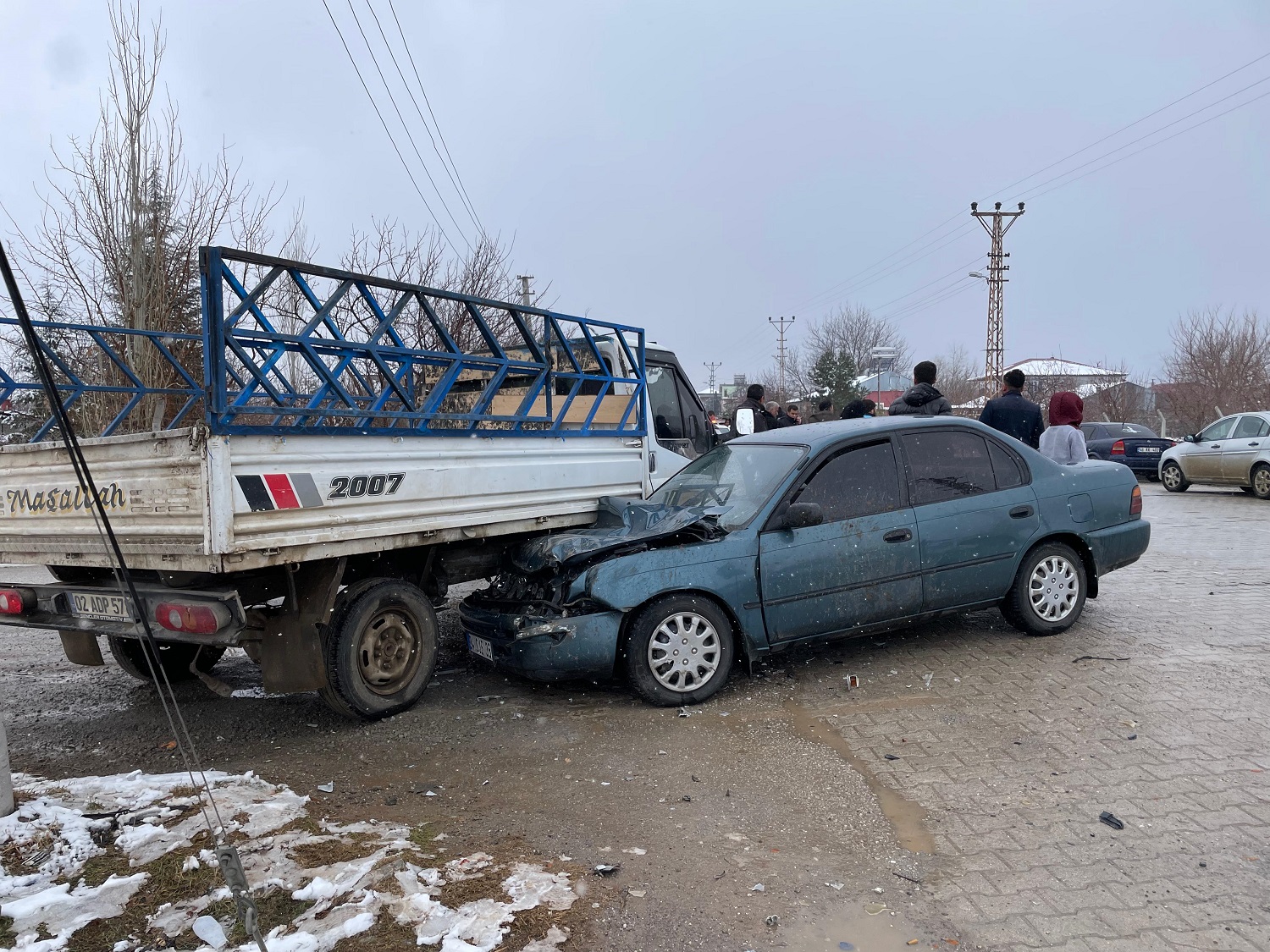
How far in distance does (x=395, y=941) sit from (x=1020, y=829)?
2.30 m

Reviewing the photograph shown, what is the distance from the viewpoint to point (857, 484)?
17.5ft

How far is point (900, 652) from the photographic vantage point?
5.66 metres

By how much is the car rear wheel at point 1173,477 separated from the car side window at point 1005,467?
13.6 metres

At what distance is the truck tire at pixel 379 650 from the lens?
14.9 feet

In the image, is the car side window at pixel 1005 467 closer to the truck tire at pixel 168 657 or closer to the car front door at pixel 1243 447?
the truck tire at pixel 168 657

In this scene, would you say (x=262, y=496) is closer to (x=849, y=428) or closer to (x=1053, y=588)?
(x=849, y=428)

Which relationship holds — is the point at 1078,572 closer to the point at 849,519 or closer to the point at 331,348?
the point at 849,519

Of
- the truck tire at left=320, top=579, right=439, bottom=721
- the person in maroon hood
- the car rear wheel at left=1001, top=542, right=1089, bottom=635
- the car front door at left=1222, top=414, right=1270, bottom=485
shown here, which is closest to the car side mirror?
the car rear wheel at left=1001, top=542, right=1089, bottom=635

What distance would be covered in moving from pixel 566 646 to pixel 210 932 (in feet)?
7.50

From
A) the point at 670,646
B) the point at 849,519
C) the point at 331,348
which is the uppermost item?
the point at 331,348

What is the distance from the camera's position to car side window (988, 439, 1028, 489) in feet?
18.7

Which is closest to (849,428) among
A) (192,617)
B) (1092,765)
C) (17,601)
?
(1092,765)

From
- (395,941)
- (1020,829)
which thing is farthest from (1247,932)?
(395,941)

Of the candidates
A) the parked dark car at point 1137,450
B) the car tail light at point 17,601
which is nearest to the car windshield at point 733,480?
the car tail light at point 17,601
